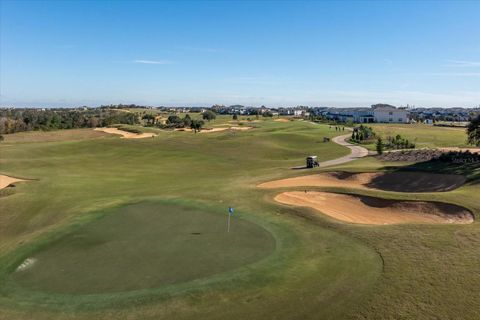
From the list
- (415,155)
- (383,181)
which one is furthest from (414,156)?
(383,181)

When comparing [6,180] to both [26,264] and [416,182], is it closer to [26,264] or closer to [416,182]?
[26,264]

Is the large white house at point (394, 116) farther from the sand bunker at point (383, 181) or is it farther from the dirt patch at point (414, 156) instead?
the sand bunker at point (383, 181)

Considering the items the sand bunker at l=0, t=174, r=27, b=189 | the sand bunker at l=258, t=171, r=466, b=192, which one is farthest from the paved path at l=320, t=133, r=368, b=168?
the sand bunker at l=0, t=174, r=27, b=189

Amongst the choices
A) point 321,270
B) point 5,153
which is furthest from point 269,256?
point 5,153

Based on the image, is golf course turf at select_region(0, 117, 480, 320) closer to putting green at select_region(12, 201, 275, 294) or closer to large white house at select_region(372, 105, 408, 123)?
putting green at select_region(12, 201, 275, 294)

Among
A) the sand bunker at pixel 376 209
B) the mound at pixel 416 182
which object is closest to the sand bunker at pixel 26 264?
the sand bunker at pixel 376 209
